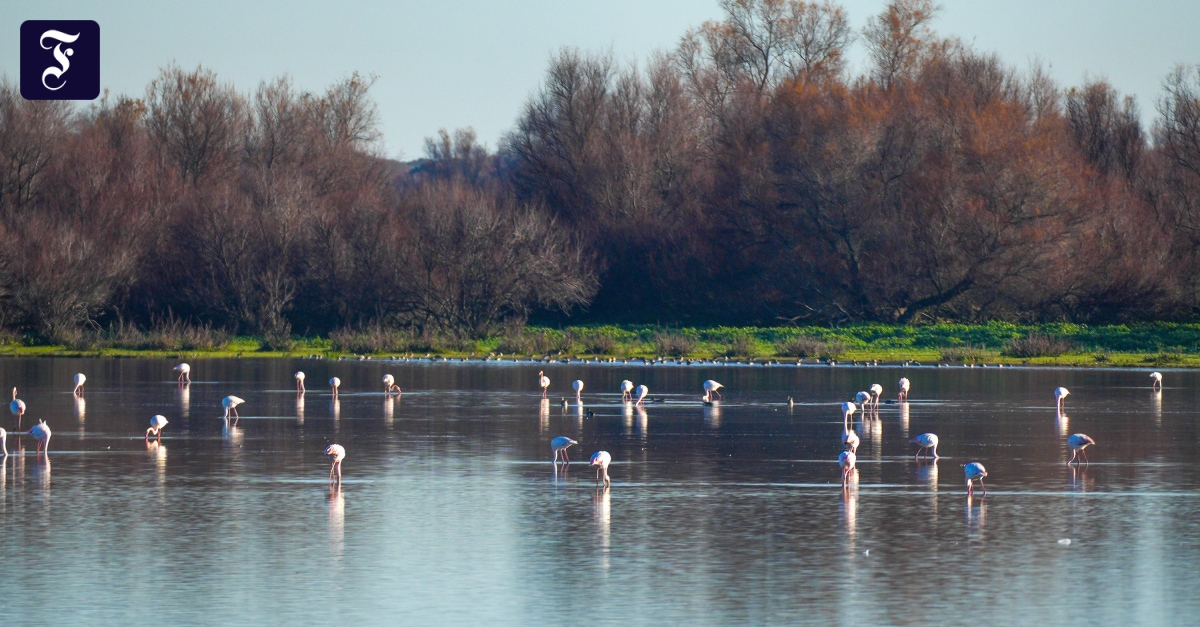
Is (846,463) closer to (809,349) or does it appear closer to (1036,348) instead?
(809,349)

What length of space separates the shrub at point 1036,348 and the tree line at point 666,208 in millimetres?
9523

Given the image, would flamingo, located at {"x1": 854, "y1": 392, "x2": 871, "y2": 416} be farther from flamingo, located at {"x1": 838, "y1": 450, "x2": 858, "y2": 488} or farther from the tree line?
the tree line

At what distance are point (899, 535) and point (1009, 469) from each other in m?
6.33

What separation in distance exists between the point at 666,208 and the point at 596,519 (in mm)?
61289

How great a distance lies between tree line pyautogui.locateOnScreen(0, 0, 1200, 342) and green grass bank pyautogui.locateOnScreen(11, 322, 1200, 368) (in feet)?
8.04

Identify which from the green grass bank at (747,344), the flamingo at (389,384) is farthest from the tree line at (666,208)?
the flamingo at (389,384)

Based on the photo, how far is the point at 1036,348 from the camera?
174 ft

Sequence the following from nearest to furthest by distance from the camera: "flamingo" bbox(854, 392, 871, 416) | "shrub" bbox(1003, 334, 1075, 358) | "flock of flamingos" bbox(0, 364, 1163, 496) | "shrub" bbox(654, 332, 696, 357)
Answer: "flock of flamingos" bbox(0, 364, 1163, 496), "flamingo" bbox(854, 392, 871, 416), "shrub" bbox(1003, 334, 1075, 358), "shrub" bbox(654, 332, 696, 357)

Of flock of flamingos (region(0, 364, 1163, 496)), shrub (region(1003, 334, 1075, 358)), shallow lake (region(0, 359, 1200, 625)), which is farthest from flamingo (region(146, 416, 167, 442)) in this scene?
shrub (region(1003, 334, 1075, 358))

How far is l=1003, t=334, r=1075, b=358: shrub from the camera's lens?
5291 centimetres

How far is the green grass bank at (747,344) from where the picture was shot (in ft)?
178

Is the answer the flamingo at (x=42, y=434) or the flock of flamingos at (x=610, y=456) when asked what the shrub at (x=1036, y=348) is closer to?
the flock of flamingos at (x=610, y=456)

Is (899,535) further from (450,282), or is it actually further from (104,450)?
(450,282)

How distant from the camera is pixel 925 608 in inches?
473
